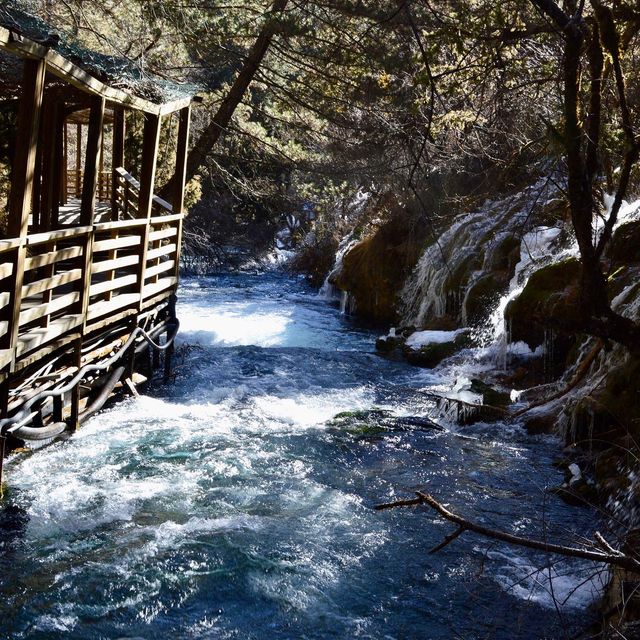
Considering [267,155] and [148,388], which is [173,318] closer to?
[148,388]

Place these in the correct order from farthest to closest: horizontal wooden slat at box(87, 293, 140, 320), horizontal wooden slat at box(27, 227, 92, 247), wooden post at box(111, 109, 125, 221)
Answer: wooden post at box(111, 109, 125, 221) → horizontal wooden slat at box(87, 293, 140, 320) → horizontal wooden slat at box(27, 227, 92, 247)

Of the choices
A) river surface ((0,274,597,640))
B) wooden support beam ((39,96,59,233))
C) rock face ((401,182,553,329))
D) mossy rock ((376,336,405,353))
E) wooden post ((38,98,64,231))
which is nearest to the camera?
river surface ((0,274,597,640))

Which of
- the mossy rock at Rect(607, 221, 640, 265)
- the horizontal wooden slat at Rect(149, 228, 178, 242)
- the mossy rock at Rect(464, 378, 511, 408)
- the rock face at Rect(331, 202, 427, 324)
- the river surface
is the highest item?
the mossy rock at Rect(607, 221, 640, 265)

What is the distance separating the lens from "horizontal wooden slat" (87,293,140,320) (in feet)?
24.4

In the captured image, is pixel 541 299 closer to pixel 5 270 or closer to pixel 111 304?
pixel 111 304

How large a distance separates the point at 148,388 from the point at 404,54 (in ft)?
19.8

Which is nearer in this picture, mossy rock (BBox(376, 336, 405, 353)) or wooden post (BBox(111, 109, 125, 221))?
wooden post (BBox(111, 109, 125, 221))

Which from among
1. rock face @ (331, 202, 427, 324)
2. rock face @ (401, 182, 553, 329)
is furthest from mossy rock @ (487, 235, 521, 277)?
rock face @ (331, 202, 427, 324)

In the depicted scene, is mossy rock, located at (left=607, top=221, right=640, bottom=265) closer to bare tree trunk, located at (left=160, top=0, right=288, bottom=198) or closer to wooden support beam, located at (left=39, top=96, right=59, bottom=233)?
bare tree trunk, located at (left=160, top=0, right=288, bottom=198)

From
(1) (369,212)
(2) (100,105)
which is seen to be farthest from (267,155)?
(2) (100,105)

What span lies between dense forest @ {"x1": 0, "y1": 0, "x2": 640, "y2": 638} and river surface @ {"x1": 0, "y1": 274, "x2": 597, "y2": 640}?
1.46 ft

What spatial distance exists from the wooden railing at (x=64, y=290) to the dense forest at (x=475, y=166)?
270 centimetres

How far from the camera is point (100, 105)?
293 inches

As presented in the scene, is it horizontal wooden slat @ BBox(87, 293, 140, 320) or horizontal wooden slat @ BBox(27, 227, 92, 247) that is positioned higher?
horizontal wooden slat @ BBox(27, 227, 92, 247)
